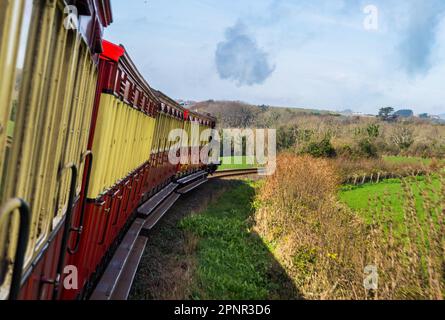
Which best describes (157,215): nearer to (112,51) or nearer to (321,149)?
(112,51)

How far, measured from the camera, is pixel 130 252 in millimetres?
6699

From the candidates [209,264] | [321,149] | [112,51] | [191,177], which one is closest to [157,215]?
[209,264]

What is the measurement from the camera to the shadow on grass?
612 centimetres

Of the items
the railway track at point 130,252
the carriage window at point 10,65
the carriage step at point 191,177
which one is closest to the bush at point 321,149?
the carriage step at point 191,177

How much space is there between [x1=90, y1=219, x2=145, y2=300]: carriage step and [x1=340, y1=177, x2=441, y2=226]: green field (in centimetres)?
391

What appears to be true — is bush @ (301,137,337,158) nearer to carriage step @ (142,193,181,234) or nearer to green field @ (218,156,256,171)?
green field @ (218,156,256,171)

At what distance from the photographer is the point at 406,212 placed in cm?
575

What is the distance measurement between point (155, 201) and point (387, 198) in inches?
212

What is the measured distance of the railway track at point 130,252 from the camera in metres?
5.03

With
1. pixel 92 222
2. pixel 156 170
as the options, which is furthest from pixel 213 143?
pixel 92 222

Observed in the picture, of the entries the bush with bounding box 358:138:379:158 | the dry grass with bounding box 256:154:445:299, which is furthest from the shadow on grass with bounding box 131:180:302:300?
the bush with bounding box 358:138:379:158

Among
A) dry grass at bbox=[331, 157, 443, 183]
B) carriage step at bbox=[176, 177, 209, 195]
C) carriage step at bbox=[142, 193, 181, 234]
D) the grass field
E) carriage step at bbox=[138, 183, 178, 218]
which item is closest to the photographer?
the grass field

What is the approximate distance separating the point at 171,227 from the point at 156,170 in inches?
62.5

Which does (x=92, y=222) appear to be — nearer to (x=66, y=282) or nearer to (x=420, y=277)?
(x=66, y=282)
